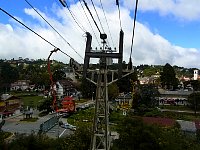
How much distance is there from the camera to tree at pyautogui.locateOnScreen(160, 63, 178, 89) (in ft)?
343

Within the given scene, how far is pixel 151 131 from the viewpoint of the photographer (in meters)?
32.2

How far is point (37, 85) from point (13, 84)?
1273 cm

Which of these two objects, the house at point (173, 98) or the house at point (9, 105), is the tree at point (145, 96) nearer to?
the house at point (173, 98)

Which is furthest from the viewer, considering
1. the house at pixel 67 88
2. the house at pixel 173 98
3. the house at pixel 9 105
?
the house at pixel 67 88

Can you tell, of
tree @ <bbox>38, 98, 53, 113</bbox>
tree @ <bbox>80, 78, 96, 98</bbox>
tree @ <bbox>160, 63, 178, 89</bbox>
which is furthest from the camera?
tree @ <bbox>160, 63, 178, 89</bbox>

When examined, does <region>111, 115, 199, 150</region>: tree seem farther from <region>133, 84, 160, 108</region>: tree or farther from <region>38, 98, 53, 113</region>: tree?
<region>133, 84, 160, 108</region>: tree

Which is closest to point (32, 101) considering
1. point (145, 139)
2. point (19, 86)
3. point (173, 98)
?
point (173, 98)

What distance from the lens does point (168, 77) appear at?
349ft

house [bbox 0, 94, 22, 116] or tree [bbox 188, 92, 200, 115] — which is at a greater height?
tree [bbox 188, 92, 200, 115]

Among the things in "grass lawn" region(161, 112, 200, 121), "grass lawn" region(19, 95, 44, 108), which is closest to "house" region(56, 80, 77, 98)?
"grass lawn" region(19, 95, 44, 108)

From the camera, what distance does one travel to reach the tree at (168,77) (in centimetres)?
10457

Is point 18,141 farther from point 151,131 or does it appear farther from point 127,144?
point 151,131

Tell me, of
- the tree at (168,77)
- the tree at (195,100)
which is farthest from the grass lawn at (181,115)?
the tree at (168,77)

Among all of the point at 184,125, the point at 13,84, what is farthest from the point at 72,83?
the point at 184,125
